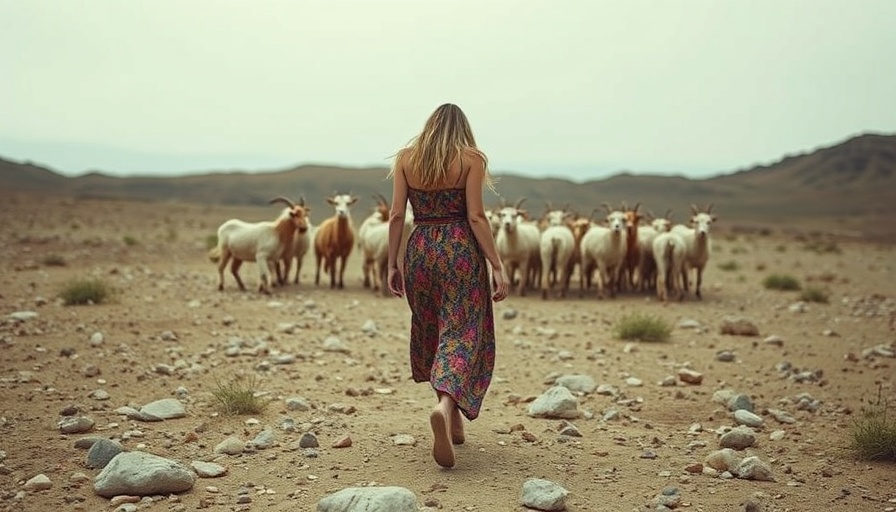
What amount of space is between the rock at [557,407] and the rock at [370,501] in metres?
2.79

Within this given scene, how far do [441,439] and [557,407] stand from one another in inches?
84.8

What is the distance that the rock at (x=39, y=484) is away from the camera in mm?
5371

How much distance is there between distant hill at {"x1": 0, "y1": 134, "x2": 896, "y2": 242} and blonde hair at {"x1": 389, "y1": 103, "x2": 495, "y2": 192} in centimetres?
7020

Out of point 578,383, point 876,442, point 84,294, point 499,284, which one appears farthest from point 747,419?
point 84,294

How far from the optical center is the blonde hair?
6.01 meters

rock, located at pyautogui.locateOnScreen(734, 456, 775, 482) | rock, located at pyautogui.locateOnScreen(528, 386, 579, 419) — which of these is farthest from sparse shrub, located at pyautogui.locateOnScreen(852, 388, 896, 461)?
rock, located at pyautogui.locateOnScreen(528, 386, 579, 419)

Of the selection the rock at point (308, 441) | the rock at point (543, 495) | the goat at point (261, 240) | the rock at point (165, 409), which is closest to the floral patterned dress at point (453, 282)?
the rock at point (543, 495)

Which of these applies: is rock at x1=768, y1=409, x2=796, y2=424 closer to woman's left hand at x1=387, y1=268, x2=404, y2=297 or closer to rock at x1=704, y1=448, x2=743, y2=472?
rock at x1=704, y1=448, x2=743, y2=472

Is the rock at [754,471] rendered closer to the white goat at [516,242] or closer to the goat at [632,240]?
the white goat at [516,242]

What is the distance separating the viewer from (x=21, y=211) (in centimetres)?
4334

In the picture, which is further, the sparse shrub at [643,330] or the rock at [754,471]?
the sparse shrub at [643,330]

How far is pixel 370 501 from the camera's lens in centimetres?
489

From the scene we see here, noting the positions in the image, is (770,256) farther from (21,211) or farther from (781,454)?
(21,211)

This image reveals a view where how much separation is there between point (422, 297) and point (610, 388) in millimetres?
3177
